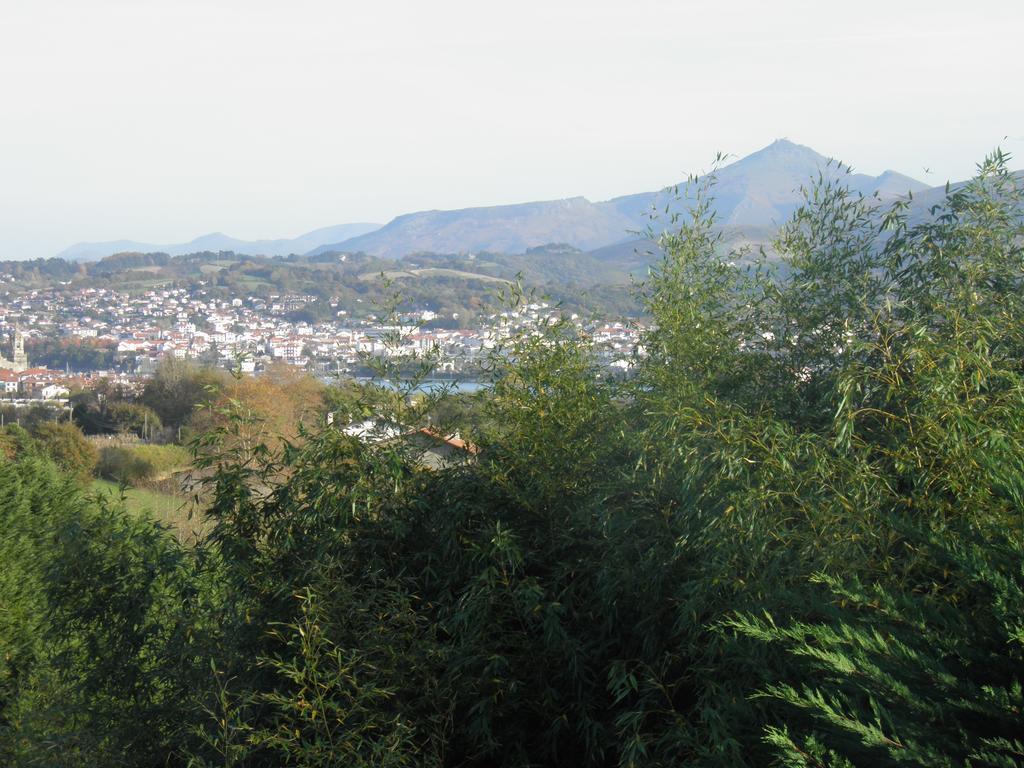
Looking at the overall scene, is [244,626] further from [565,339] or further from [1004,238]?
[1004,238]

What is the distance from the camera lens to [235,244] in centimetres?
17900

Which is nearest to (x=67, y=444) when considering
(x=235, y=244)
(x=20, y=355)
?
(x=20, y=355)

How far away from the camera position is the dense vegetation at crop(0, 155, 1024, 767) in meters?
2.75

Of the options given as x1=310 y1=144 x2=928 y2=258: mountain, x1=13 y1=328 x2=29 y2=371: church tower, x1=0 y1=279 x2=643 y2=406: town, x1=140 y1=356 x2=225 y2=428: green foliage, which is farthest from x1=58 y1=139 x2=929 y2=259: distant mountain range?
x1=140 y1=356 x2=225 y2=428: green foliage

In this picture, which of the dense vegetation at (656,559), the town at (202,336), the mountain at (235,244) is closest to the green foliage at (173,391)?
the town at (202,336)

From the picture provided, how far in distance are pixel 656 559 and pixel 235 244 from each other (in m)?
184

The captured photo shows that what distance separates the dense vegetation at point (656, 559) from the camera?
2746 mm

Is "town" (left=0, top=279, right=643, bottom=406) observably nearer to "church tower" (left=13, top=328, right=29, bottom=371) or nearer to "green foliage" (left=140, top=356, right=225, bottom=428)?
"church tower" (left=13, top=328, right=29, bottom=371)

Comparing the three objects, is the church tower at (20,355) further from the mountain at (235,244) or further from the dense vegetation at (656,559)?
the mountain at (235,244)

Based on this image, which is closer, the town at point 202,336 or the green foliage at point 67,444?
the town at point 202,336

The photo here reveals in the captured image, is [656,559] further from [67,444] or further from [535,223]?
[535,223]

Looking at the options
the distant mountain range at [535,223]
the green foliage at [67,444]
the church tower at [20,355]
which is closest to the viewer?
the green foliage at [67,444]

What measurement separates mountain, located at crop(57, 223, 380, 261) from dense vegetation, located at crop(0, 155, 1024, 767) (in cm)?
15948

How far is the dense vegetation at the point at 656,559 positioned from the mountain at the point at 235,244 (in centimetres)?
15948
